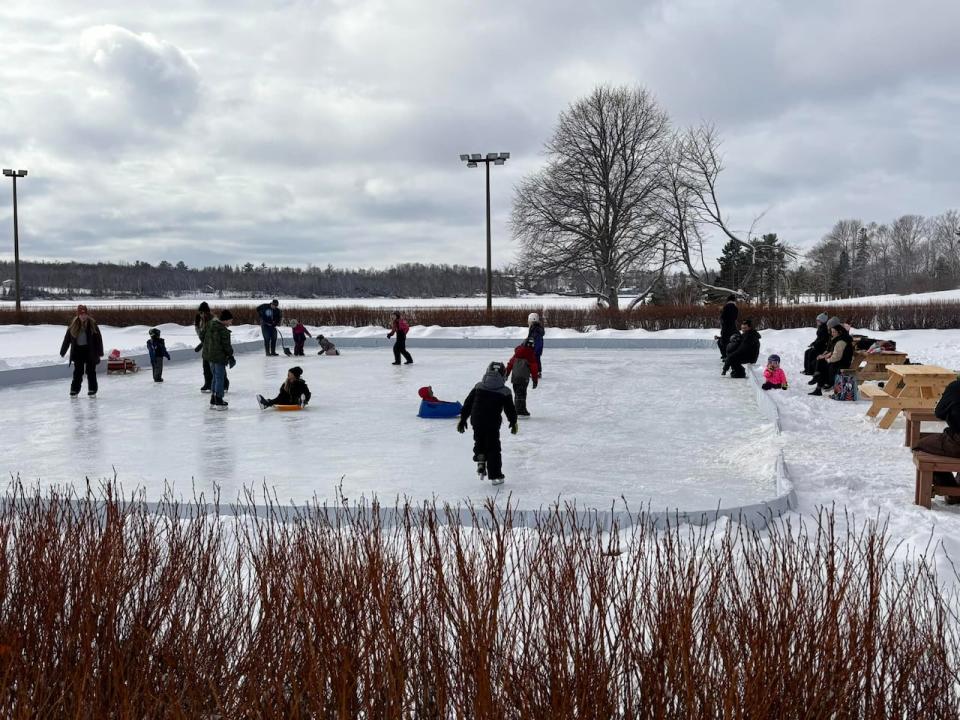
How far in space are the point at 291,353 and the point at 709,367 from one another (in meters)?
11.7

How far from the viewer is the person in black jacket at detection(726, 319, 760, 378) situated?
55.1 ft

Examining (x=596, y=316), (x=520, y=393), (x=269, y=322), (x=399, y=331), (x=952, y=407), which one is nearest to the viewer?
(x=952, y=407)

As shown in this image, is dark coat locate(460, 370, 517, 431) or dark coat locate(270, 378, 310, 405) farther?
dark coat locate(270, 378, 310, 405)

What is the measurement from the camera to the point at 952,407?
658cm

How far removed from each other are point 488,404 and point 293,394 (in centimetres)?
596

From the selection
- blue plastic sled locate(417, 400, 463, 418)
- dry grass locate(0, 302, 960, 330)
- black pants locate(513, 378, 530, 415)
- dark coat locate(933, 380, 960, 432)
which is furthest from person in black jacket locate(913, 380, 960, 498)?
dry grass locate(0, 302, 960, 330)

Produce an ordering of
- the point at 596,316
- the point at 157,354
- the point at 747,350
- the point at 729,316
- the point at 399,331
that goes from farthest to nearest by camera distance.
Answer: the point at 596,316
the point at 729,316
the point at 399,331
the point at 747,350
the point at 157,354

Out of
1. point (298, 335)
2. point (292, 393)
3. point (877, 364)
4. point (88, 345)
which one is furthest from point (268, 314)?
point (877, 364)

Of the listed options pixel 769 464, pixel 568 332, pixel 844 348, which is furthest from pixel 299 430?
pixel 568 332

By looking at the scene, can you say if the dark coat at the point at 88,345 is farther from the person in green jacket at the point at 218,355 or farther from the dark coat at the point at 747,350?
the dark coat at the point at 747,350

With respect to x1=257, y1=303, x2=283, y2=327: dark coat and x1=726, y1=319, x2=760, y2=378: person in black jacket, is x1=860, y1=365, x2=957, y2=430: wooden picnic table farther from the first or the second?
x1=257, y1=303, x2=283, y2=327: dark coat

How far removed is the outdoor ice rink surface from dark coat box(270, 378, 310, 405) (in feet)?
1.00

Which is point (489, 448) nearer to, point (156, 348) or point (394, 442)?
point (394, 442)

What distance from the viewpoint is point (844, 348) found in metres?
13.2
